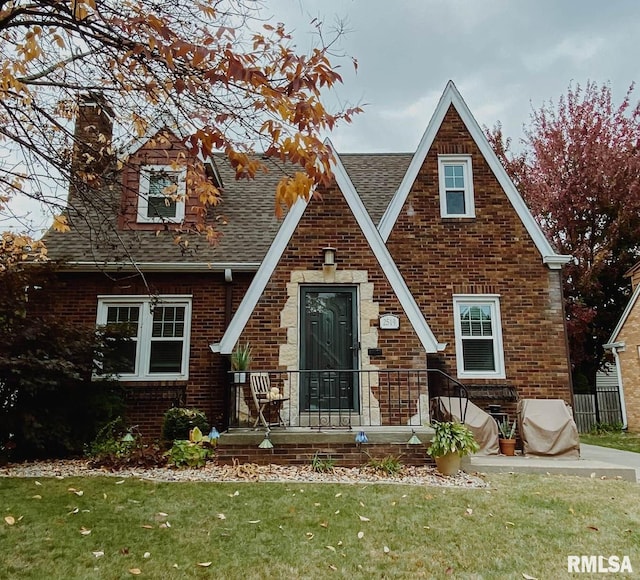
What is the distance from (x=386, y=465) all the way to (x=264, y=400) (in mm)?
2229

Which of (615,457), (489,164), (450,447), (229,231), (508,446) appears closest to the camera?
(450,447)

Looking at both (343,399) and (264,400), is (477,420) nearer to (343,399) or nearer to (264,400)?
(343,399)

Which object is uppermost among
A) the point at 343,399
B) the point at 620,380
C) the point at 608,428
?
the point at 620,380

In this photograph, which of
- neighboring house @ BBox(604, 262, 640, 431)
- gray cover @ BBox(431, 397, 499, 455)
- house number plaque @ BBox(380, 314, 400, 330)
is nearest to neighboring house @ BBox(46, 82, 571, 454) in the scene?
house number plaque @ BBox(380, 314, 400, 330)

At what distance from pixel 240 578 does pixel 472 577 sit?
1.87m

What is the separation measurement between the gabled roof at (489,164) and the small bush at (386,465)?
492 centimetres

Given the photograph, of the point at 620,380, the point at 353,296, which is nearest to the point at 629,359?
the point at 620,380

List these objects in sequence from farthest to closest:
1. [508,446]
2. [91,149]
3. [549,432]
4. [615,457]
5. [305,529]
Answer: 1. [615,457]
2. [508,446]
3. [549,432]
4. [91,149]
5. [305,529]

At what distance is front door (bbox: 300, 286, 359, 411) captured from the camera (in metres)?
8.77

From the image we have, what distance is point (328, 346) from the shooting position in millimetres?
8953

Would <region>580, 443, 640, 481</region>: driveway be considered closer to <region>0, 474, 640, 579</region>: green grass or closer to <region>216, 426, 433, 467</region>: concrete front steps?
<region>0, 474, 640, 579</region>: green grass

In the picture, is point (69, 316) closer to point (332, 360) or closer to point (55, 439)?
point (55, 439)

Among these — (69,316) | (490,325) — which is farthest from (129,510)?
(490,325)

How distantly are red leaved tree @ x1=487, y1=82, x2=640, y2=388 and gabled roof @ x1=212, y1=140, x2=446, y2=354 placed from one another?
13.7 m
